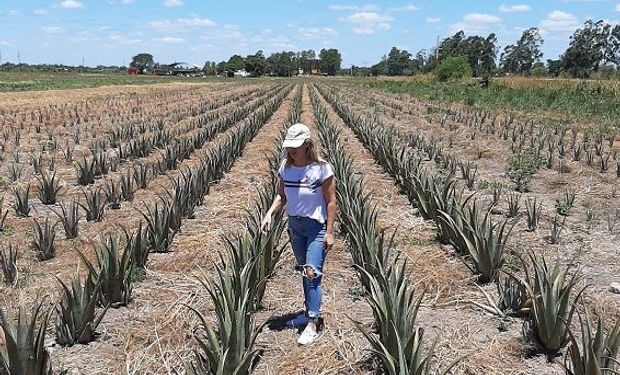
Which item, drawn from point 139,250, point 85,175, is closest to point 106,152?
point 85,175

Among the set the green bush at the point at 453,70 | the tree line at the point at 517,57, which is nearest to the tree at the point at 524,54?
the tree line at the point at 517,57

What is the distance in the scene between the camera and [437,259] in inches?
Answer: 184

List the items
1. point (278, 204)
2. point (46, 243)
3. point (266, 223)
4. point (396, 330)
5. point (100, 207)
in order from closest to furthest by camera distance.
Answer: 1. point (396, 330)
2. point (266, 223)
3. point (278, 204)
4. point (46, 243)
5. point (100, 207)

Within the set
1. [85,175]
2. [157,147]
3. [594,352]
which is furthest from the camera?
[157,147]

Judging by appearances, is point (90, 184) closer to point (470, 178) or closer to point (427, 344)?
point (470, 178)

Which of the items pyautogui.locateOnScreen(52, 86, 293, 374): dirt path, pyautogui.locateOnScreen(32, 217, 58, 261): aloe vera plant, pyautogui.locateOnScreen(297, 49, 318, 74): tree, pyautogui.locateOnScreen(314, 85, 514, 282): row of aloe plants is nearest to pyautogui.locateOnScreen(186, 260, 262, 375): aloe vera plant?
pyautogui.locateOnScreen(52, 86, 293, 374): dirt path

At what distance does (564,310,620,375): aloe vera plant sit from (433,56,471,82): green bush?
42.8 m

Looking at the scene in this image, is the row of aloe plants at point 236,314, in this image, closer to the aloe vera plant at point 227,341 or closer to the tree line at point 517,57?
the aloe vera plant at point 227,341

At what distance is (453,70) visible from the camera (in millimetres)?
44500

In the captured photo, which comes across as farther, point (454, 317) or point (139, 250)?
point (139, 250)

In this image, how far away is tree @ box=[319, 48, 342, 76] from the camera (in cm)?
13875

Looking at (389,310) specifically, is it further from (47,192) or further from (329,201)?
(47,192)

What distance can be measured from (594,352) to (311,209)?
5.39 ft

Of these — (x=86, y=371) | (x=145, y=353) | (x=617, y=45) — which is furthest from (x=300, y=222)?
(x=617, y=45)
